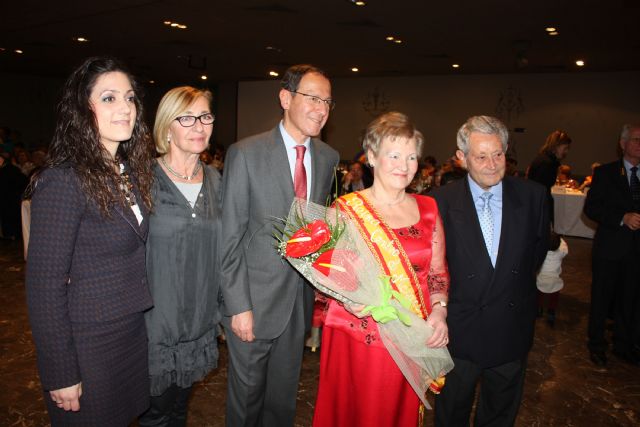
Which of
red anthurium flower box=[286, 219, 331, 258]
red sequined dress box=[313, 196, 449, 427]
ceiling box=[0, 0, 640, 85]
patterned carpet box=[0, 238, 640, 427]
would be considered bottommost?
patterned carpet box=[0, 238, 640, 427]

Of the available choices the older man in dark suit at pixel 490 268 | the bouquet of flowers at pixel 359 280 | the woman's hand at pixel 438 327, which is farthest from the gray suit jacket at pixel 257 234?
the older man in dark suit at pixel 490 268

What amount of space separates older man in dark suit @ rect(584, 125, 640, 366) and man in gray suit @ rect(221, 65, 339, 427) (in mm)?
2427

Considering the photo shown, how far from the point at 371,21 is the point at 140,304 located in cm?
659

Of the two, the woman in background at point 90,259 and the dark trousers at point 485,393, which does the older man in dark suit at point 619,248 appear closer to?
the dark trousers at point 485,393

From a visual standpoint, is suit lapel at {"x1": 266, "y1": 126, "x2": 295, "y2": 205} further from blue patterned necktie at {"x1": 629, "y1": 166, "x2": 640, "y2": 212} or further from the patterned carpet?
blue patterned necktie at {"x1": 629, "y1": 166, "x2": 640, "y2": 212}

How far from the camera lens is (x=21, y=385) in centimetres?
305

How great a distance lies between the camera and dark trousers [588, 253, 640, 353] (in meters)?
3.61

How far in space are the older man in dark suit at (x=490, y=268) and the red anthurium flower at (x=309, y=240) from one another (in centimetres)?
66

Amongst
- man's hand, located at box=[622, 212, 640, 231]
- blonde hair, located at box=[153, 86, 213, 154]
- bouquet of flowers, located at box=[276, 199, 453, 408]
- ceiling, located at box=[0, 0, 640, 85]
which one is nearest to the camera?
bouquet of flowers, located at box=[276, 199, 453, 408]

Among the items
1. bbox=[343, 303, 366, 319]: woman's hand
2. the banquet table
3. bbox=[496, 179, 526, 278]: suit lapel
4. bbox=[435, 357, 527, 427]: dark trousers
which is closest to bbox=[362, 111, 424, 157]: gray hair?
bbox=[496, 179, 526, 278]: suit lapel

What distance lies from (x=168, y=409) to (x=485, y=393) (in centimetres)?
135

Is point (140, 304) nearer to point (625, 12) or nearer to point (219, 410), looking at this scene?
point (219, 410)

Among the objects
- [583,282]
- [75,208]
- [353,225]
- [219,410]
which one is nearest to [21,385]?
[219,410]

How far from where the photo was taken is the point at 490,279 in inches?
78.7
